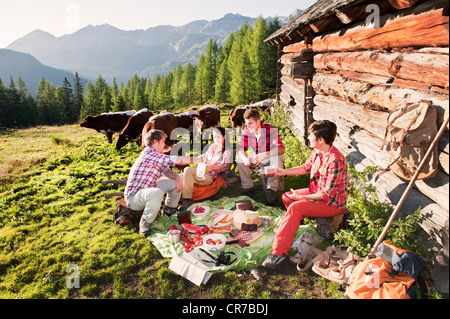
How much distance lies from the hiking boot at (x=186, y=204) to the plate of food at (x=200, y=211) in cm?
27

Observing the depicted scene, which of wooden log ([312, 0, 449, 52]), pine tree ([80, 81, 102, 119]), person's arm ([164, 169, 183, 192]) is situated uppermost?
wooden log ([312, 0, 449, 52])

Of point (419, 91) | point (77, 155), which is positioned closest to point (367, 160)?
point (419, 91)

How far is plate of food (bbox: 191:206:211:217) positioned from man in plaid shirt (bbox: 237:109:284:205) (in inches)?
44.3

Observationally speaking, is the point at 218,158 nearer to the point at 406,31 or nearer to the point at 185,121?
the point at 406,31

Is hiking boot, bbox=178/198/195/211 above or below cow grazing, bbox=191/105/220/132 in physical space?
below

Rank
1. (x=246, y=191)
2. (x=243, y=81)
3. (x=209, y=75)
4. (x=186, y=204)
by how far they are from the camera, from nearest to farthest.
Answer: (x=186, y=204), (x=246, y=191), (x=243, y=81), (x=209, y=75)

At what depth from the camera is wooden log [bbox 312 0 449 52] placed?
2.72 metres

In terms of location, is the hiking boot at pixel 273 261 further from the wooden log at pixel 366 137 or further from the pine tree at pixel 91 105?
the pine tree at pixel 91 105

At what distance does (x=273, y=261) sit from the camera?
3705 millimetres

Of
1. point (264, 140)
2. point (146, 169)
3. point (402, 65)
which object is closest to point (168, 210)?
point (146, 169)

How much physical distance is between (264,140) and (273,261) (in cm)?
264

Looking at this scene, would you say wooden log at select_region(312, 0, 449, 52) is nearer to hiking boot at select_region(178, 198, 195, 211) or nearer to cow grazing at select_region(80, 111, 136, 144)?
hiking boot at select_region(178, 198, 195, 211)

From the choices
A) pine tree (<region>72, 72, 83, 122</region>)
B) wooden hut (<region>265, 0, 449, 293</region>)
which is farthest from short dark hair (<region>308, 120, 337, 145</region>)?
pine tree (<region>72, 72, 83, 122</region>)

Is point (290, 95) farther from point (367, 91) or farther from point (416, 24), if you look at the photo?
point (416, 24)
